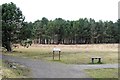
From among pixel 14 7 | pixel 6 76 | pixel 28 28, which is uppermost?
pixel 14 7

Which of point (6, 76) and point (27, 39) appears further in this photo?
point (27, 39)

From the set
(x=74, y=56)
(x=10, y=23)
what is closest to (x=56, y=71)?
(x=74, y=56)

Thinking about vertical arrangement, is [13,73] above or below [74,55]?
above

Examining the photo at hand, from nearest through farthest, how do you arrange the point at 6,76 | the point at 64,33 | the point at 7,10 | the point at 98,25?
1. the point at 6,76
2. the point at 7,10
3. the point at 64,33
4. the point at 98,25

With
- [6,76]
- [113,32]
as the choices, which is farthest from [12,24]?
[113,32]

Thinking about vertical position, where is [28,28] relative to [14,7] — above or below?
below

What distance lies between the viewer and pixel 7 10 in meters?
52.3

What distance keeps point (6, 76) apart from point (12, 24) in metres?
39.6

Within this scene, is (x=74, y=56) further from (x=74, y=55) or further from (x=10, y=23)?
(x=10, y=23)

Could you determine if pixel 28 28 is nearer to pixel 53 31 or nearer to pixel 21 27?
pixel 21 27

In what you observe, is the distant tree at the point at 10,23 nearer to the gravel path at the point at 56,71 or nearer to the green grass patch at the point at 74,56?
the green grass patch at the point at 74,56

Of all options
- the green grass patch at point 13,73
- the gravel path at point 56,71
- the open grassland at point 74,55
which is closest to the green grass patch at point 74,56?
the open grassland at point 74,55

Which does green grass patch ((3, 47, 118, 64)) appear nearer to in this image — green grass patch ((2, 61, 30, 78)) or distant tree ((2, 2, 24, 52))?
distant tree ((2, 2, 24, 52))

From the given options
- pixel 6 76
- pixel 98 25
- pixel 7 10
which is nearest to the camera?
pixel 6 76
